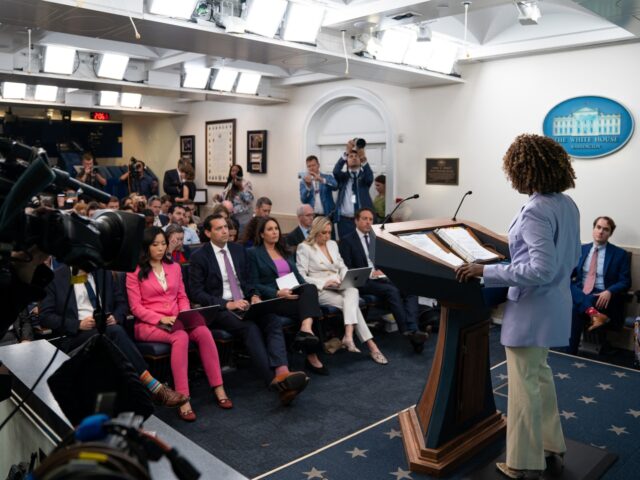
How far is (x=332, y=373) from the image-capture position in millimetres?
4520

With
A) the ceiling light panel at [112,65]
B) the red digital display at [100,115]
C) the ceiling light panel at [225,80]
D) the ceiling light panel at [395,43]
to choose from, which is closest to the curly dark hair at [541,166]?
the ceiling light panel at [395,43]

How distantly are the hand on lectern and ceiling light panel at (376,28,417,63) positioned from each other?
3293mm

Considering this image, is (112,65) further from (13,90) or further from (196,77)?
(13,90)

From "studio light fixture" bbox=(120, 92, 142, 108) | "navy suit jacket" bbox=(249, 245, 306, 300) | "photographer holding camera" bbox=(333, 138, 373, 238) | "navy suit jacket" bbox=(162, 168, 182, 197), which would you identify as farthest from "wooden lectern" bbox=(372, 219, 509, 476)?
"studio light fixture" bbox=(120, 92, 142, 108)

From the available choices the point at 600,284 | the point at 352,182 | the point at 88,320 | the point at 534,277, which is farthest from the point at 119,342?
the point at 600,284

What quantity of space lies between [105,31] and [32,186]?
3388 millimetres

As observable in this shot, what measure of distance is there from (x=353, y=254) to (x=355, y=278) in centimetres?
62

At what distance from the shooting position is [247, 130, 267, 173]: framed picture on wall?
898 cm

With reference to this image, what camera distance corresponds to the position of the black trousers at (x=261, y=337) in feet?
13.5

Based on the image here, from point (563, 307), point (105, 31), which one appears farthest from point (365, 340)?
point (105, 31)

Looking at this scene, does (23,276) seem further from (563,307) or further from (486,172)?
(486,172)

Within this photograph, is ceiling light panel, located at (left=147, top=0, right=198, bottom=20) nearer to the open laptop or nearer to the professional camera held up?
the open laptop

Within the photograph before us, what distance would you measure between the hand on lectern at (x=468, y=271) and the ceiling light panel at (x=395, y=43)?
329cm

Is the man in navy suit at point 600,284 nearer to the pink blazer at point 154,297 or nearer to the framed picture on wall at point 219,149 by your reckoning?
the pink blazer at point 154,297
